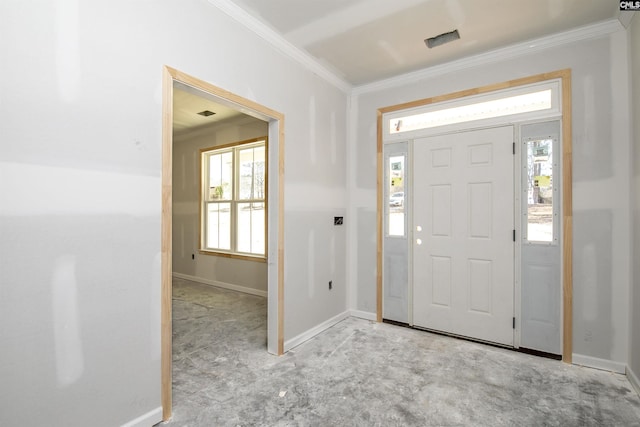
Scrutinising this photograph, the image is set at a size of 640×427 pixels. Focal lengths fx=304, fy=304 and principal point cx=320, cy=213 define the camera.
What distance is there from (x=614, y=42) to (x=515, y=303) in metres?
2.39

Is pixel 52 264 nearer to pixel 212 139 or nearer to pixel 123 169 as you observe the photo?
pixel 123 169

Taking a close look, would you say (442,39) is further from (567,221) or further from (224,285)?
(224,285)

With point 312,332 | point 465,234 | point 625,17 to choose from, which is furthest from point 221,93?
point 625,17

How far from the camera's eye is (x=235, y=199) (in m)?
5.33

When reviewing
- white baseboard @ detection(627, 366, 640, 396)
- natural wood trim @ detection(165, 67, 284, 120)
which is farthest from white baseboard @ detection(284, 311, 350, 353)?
white baseboard @ detection(627, 366, 640, 396)

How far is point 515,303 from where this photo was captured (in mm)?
2926

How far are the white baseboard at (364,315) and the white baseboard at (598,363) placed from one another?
1880 mm

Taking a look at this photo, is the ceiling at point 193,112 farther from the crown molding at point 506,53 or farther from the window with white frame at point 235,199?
the crown molding at point 506,53

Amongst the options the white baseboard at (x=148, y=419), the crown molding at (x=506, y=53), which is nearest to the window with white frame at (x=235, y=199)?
the crown molding at (x=506, y=53)

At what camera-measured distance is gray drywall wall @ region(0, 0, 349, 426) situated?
1392mm

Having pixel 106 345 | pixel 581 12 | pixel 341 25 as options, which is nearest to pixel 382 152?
pixel 341 25

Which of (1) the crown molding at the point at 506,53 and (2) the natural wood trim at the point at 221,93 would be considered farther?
(1) the crown molding at the point at 506,53

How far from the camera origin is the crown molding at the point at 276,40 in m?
2.33

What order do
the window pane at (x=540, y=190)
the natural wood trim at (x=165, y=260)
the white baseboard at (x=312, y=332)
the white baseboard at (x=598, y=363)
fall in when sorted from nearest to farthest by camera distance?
the natural wood trim at (x=165, y=260), the white baseboard at (x=598, y=363), the window pane at (x=540, y=190), the white baseboard at (x=312, y=332)
